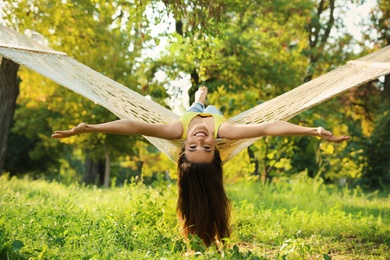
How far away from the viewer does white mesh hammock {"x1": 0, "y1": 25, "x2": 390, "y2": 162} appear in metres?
2.91

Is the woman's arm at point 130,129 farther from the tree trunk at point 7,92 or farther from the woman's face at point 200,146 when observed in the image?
the tree trunk at point 7,92

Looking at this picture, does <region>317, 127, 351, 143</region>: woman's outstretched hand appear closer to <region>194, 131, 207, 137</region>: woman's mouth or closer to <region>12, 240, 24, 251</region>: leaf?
<region>194, 131, 207, 137</region>: woman's mouth

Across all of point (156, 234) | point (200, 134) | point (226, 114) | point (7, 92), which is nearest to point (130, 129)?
point (200, 134)

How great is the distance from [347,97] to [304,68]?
3.51 feet

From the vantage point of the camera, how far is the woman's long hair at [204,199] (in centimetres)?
277

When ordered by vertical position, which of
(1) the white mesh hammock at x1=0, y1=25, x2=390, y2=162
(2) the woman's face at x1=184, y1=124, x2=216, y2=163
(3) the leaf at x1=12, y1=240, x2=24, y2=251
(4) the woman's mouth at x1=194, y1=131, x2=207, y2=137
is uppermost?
(1) the white mesh hammock at x1=0, y1=25, x2=390, y2=162

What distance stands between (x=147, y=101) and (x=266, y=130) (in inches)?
44.5

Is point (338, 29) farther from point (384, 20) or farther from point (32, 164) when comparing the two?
point (32, 164)

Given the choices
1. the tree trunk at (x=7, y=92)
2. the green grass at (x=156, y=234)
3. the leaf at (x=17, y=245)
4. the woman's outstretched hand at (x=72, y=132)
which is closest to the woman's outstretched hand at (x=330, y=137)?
the green grass at (x=156, y=234)

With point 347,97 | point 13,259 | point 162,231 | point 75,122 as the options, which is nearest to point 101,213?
point 162,231

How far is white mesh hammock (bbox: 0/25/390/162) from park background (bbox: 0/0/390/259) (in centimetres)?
51

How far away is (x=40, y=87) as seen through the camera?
22.4ft

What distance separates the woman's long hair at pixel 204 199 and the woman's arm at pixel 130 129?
0.46 feet

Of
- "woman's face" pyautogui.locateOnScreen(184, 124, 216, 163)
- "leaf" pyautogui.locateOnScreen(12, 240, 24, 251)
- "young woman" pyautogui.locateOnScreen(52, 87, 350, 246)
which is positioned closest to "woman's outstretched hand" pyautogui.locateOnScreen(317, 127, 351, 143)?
"young woman" pyautogui.locateOnScreen(52, 87, 350, 246)
